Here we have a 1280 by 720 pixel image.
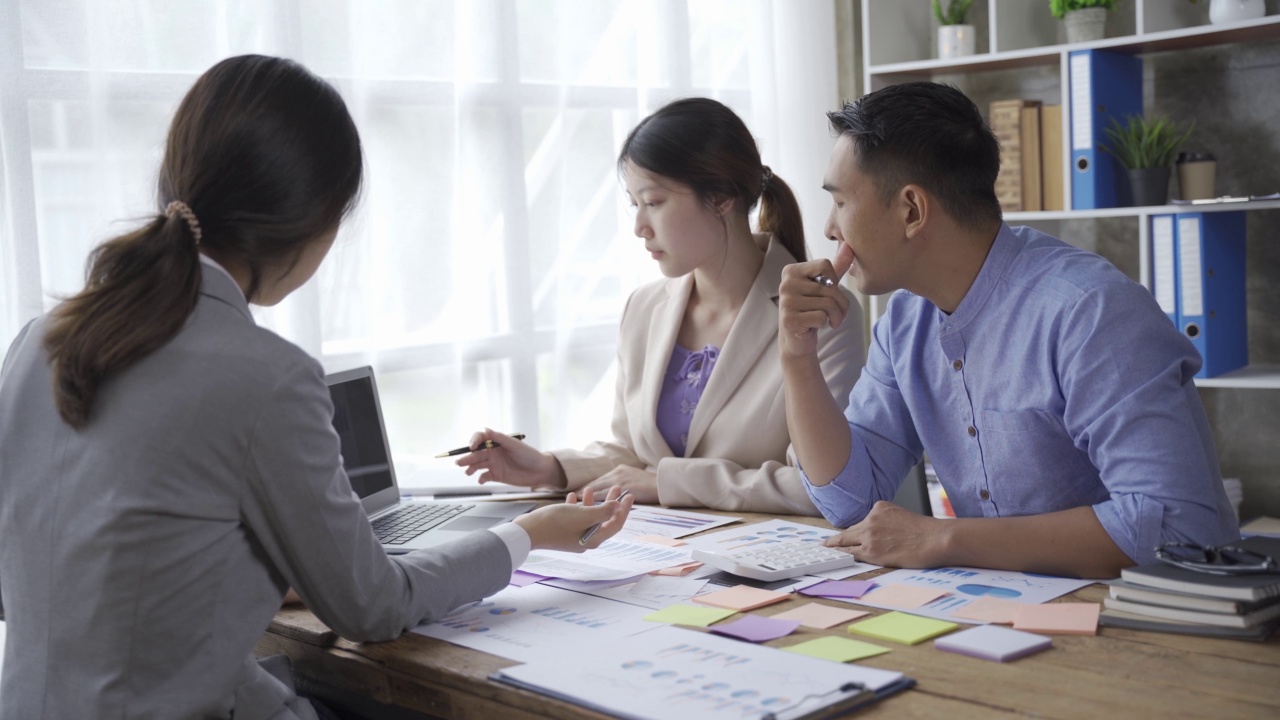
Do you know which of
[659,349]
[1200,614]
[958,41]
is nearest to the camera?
[1200,614]

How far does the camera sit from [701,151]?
236 cm

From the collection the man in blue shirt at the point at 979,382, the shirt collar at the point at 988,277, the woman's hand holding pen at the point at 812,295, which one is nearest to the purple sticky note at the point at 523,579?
the man in blue shirt at the point at 979,382

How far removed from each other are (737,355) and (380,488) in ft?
2.42

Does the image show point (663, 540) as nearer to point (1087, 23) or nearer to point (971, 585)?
point (971, 585)

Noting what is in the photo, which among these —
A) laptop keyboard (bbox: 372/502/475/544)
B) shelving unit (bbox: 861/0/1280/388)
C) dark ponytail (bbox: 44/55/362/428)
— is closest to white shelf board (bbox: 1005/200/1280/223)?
shelving unit (bbox: 861/0/1280/388)

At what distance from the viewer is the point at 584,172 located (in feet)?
10.7

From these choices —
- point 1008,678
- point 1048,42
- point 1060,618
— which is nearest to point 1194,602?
point 1060,618

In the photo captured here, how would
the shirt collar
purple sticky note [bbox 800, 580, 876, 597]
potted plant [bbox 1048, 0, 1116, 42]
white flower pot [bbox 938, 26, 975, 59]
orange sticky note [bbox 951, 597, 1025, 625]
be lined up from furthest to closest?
white flower pot [bbox 938, 26, 975, 59]
potted plant [bbox 1048, 0, 1116, 42]
the shirt collar
purple sticky note [bbox 800, 580, 876, 597]
orange sticky note [bbox 951, 597, 1025, 625]

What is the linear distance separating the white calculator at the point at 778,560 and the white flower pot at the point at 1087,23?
2.06m

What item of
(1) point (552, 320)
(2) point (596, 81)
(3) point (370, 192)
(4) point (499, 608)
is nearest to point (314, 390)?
(4) point (499, 608)

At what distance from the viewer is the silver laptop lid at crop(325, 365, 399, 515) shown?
1.96m

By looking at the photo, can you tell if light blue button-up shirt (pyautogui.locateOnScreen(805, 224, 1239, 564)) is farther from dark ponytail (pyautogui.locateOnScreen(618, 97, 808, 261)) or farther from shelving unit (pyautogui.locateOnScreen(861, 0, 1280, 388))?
shelving unit (pyautogui.locateOnScreen(861, 0, 1280, 388))

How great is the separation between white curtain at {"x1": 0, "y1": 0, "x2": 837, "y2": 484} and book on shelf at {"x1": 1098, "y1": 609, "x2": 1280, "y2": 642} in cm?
164

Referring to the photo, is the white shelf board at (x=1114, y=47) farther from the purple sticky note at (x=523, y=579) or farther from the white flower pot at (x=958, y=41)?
the purple sticky note at (x=523, y=579)
